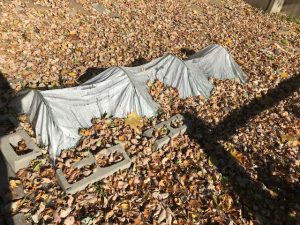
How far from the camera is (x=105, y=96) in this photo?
645cm

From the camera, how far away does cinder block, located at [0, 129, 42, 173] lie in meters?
5.26

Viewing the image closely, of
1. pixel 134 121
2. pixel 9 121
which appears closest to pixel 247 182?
pixel 134 121

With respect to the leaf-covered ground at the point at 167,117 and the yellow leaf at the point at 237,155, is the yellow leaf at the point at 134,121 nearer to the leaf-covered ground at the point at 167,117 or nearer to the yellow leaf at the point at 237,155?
the leaf-covered ground at the point at 167,117

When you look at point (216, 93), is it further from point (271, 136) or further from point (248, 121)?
point (271, 136)

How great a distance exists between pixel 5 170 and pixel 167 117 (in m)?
3.67

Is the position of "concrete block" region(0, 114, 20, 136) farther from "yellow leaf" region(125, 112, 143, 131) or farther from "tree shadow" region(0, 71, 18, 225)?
"yellow leaf" region(125, 112, 143, 131)

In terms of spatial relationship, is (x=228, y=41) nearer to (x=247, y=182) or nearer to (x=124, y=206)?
(x=247, y=182)

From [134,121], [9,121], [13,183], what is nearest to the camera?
[13,183]

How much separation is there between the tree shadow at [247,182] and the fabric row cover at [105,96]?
3.69 ft

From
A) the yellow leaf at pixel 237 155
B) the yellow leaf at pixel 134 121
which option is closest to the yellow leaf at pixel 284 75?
the yellow leaf at pixel 237 155

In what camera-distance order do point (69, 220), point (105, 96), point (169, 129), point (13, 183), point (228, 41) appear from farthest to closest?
point (228, 41)
point (169, 129)
point (105, 96)
point (13, 183)
point (69, 220)

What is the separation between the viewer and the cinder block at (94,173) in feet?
16.8

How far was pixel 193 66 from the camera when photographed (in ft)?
27.3

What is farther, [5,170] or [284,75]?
[284,75]
